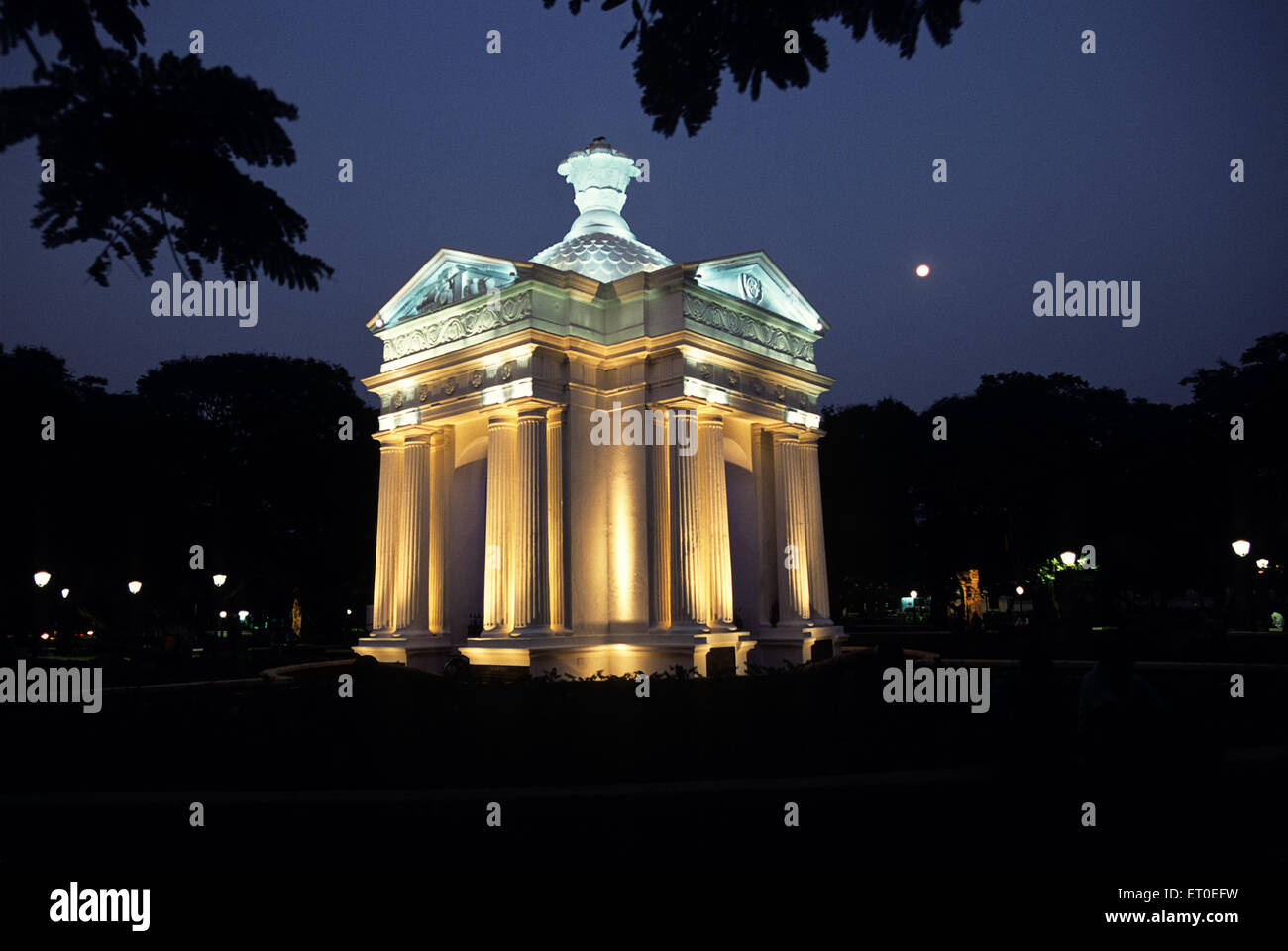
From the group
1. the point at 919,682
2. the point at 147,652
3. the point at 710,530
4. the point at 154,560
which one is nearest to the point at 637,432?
the point at 710,530

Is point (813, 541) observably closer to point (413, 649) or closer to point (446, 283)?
point (413, 649)

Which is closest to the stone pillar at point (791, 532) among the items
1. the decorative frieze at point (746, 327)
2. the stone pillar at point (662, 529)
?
the decorative frieze at point (746, 327)

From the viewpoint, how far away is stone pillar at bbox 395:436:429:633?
2859 centimetres

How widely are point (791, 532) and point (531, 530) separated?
9100 mm

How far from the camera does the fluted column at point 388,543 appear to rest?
29.6 metres

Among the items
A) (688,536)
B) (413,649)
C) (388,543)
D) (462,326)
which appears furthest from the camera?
(388,543)

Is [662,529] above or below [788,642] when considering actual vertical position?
above

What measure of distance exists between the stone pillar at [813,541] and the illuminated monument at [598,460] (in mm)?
73

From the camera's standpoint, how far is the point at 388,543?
29.7 meters

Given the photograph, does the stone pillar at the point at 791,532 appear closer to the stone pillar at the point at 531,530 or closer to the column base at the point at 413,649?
the stone pillar at the point at 531,530

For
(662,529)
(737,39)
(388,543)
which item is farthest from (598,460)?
(737,39)

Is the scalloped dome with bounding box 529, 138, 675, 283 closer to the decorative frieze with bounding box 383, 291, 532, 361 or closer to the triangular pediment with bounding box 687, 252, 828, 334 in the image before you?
the triangular pediment with bounding box 687, 252, 828, 334

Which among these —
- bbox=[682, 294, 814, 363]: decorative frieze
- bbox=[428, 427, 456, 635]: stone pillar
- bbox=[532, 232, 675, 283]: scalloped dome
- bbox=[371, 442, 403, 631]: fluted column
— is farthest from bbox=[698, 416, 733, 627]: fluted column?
bbox=[371, 442, 403, 631]: fluted column

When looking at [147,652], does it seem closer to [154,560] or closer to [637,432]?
[637,432]
